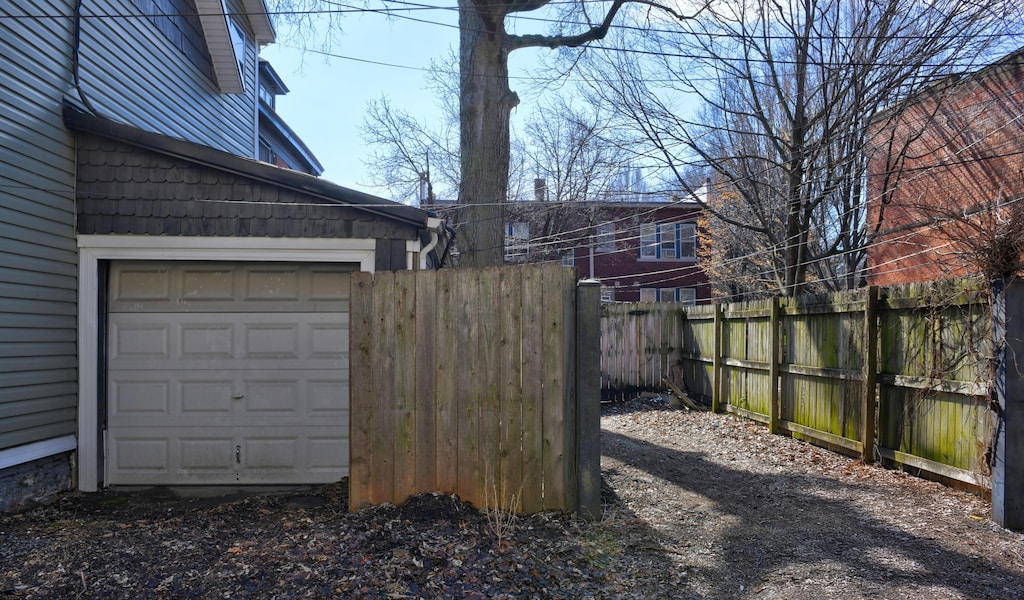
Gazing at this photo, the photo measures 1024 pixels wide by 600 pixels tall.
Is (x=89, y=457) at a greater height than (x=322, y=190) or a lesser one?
lesser

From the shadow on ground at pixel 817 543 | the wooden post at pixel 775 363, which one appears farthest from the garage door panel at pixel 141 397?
the wooden post at pixel 775 363

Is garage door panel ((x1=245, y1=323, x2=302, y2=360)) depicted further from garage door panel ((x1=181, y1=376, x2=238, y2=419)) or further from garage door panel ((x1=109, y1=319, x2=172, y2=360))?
garage door panel ((x1=109, y1=319, x2=172, y2=360))

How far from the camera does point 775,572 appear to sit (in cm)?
436

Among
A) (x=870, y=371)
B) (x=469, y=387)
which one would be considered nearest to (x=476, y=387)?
(x=469, y=387)

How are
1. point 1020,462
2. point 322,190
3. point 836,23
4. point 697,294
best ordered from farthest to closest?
point 697,294, point 836,23, point 322,190, point 1020,462

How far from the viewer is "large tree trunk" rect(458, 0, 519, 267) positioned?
9453mm

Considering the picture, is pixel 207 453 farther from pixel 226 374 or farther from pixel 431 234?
pixel 431 234

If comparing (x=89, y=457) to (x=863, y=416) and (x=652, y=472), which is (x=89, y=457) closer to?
(x=652, y=472)

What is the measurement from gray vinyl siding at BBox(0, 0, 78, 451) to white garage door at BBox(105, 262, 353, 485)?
45cm

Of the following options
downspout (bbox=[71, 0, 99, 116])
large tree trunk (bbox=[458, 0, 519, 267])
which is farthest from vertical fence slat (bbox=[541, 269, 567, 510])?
downspout (bbox=[71, 0, 99, 116])

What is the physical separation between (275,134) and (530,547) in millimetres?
13931

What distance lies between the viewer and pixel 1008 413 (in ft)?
16.3

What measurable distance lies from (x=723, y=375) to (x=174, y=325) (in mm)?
8314

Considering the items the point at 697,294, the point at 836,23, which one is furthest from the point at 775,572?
the point at 697,294
